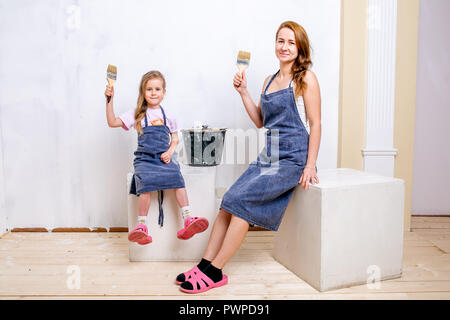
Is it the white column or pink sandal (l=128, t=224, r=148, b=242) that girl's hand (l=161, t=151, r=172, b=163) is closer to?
pink sandal (l=128, t=224, r=148, b=242)

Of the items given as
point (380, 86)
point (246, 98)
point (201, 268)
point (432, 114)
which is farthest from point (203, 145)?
point (432, 114)

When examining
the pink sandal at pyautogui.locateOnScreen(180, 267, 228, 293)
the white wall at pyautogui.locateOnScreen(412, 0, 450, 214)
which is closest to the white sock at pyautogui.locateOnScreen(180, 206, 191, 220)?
the pink sandal at pyautogui.locateOnScreen(180, 267, 228, 293)

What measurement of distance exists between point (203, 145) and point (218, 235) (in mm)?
584

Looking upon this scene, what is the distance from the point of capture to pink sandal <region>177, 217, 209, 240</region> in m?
2.15

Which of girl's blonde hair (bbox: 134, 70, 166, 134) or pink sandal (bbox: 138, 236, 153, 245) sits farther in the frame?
girl's blonde hair (bbox: 134, 70, 166, 134)

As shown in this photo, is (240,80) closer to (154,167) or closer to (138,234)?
(154,167)

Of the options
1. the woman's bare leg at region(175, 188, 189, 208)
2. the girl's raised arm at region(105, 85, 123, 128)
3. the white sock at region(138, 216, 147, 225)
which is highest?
the girl's raised arm at region(105, 85, 123, 128)

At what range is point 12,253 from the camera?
8.08 ft

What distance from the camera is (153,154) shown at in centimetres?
227

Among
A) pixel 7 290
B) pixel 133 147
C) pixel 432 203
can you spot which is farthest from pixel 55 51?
pixel 432 203

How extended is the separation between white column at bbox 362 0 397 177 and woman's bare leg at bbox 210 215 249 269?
48.7 inches

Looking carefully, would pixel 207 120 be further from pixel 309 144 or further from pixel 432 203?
pixel 432 203

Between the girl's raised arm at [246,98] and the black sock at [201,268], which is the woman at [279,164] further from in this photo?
the girl's raised arm at [246,98]

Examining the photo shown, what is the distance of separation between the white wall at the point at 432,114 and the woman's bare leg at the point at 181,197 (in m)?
1.89
